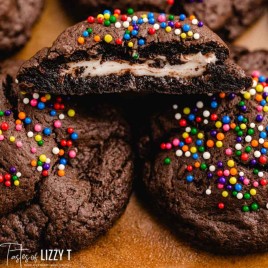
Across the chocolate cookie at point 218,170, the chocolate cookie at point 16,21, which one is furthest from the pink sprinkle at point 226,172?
the chocolate cookie at point 16,21

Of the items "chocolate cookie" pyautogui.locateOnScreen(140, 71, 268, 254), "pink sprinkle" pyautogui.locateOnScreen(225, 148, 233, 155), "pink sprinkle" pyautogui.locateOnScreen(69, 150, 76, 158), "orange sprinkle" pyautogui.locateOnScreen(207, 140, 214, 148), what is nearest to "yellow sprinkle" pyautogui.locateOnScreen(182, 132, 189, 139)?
"chocolate cookie" pyautogui.locateOnScreen(140, 71, 268, 254)

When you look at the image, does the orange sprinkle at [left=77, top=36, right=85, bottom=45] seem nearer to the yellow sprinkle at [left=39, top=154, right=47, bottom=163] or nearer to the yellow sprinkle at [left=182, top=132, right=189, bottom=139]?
the yellow sprinkle at [left=39, top=154, right=47, bottom=163]

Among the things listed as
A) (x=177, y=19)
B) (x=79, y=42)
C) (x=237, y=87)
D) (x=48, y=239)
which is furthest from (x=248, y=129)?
(x=48, y=239)

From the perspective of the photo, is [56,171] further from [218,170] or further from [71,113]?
[218,170]

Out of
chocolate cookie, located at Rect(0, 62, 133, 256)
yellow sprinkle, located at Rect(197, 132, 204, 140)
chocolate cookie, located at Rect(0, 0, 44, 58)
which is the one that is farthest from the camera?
chocolate cookie, located at Rect(0, 0, 44, 58)

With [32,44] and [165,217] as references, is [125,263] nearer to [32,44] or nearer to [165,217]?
[165,217]

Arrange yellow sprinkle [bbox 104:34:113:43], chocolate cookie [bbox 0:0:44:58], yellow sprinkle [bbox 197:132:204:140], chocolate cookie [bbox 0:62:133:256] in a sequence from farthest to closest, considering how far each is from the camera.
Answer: chocolate cookie [bbox 0:0:44:58]
yellow sprinkle [bbox 197:132:204:140]
chocolate cookie [bbox 0:62:133:256]
yellow sprinkle [bbox 104:34:113:43]

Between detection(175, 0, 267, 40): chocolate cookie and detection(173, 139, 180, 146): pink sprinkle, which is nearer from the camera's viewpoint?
detection(173, 139, 180, 146): pink sprinkle

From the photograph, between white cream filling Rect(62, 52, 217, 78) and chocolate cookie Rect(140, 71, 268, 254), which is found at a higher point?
white cream filling Rect(62, 52, 217, 78)
